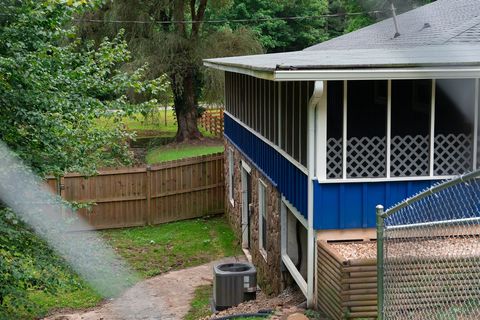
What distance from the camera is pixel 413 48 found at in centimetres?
950

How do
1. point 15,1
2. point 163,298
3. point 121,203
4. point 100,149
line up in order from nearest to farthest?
point 15,1 → point 100,149 → point 163,298 → point 121,203

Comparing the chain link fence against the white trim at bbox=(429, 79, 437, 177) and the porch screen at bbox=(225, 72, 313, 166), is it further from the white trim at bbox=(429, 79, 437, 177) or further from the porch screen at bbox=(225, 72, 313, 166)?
the porch screen at bbox=(225, 72, 313, 166)

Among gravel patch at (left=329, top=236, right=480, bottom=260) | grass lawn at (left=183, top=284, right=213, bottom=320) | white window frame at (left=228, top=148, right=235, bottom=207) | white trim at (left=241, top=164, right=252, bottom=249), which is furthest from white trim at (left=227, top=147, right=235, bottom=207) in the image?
gravel patch at (left=329, top=236, right=480, bottom=260)

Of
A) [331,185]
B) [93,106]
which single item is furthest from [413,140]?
[93,106]

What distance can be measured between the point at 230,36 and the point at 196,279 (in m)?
16.0

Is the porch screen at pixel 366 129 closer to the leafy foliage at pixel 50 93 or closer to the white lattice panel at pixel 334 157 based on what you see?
the white lattice panel at pixel 334 157

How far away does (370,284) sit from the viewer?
696cm

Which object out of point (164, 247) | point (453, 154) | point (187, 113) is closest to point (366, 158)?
point (453, 154)

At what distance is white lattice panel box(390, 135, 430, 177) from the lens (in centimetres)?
800

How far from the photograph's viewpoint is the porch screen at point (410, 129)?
26.3 ft

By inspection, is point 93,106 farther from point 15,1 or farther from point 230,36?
point 230,36

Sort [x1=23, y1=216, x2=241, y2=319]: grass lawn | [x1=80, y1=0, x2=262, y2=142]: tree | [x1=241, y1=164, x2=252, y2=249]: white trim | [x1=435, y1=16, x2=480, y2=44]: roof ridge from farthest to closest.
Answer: [x1=80, y1=0, x2=262, y2=142]: tree, [x1=241, y1=164, x2=252, y2=249]: white trim, [x1=23, y1=216, x2=241, y2=319]: grass lawn, [x1=435, y1=16, x2=480, y2=44]: roof ridge

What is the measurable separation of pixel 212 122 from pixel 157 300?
21952mm

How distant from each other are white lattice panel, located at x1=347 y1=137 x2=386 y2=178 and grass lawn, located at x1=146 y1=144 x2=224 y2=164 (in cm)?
1772
